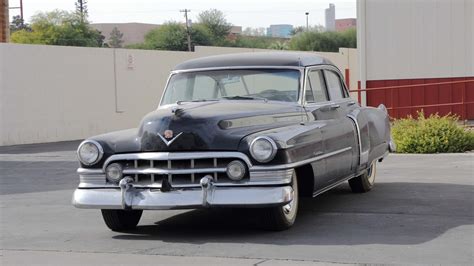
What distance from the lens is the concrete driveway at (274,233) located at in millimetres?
6629

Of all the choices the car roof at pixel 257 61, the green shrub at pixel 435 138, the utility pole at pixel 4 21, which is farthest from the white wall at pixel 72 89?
the car roof at pixel 257 61

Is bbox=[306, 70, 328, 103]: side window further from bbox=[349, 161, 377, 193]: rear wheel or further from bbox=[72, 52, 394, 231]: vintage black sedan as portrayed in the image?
bbox=[349, 161, 377, 193]: rear wheel

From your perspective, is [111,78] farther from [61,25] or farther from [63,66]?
[61,25]

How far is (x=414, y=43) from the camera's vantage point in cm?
2194

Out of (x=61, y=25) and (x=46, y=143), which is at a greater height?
(x=61, y=25)

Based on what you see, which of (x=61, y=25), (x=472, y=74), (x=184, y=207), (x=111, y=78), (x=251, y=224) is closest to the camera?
(x=184, y=207)

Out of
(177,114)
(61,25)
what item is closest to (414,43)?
(177,114)

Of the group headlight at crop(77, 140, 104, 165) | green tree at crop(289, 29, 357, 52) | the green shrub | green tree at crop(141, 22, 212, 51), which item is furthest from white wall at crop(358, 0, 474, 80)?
green tree at crop(141, 22, 212, 51)

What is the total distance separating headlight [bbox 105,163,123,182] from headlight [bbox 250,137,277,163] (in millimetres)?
1328

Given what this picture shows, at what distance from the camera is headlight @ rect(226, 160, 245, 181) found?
7238mm

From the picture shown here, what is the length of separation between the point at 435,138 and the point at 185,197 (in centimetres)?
890

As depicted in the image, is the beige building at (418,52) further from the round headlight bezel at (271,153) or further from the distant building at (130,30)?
the distant building at (130,30)

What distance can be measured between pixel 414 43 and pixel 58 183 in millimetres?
12557

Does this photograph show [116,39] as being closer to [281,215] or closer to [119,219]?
[119,219]
